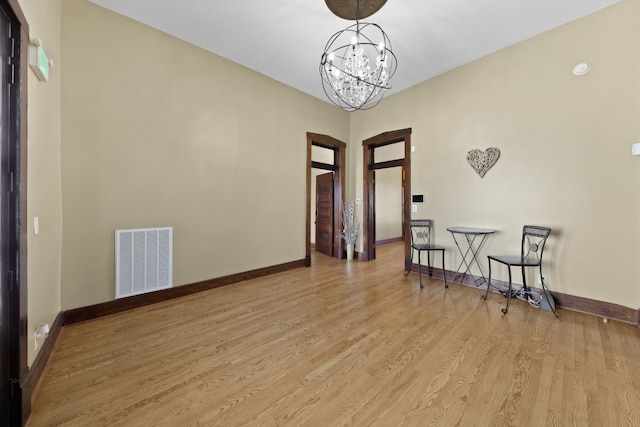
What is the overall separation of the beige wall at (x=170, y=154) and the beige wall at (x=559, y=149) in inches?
111

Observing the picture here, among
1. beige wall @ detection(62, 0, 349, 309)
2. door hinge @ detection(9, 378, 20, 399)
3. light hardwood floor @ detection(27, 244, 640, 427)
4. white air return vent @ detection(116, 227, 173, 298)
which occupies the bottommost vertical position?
light hardwood floor @ detection(27, 244, 640, 427)

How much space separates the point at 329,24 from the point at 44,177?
326 centimetres

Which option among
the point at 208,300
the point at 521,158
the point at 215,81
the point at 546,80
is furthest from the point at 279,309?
the point at 546,80

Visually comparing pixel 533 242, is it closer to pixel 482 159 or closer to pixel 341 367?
pixel 482 159

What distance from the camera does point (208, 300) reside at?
322 cm

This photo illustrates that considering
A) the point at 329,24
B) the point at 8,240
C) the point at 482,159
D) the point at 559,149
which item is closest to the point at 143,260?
the point at 8,240

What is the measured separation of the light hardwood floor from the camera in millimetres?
→ 1474

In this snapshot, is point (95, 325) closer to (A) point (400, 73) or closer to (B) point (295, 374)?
(B) point (295, 374)

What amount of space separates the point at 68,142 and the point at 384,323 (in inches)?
147

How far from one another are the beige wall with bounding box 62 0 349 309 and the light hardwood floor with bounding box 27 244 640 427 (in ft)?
2.70

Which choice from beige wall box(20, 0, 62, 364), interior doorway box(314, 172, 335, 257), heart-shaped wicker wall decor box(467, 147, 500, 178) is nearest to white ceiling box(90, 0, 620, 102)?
beige wall box(20, 0, 62, 364)

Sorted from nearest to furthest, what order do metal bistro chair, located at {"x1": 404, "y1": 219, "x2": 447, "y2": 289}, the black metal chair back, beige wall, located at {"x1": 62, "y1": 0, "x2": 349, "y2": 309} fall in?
beige wall, located at {"x1": 62, "y1": 0, "x2": 349, "y2": 309} < the black metal chair back < metal bistro chair, located at {"x1": 404, "y1": 219, "x2": 447, "y2": 289}

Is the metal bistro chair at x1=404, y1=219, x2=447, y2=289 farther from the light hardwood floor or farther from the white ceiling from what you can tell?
the white ceiling

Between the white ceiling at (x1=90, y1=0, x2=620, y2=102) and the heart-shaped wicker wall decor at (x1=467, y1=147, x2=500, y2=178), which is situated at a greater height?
the white ceiling at (x1=90, y1=0, x2=620, y2=102)
